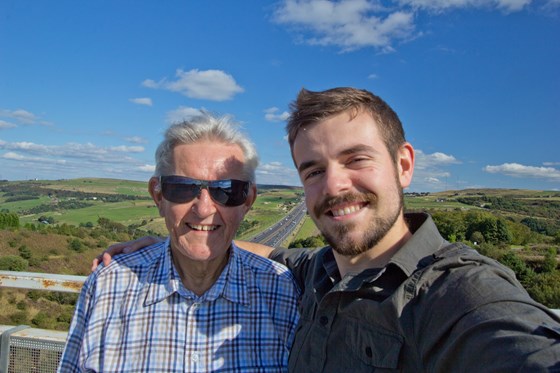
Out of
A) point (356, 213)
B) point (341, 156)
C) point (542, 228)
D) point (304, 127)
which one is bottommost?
point (542, 228)

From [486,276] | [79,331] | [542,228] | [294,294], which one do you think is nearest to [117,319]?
[79,331]

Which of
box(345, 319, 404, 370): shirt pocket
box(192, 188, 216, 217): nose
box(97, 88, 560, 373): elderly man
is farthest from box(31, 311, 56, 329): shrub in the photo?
box(345, 319, 404, 370): shirt pocket

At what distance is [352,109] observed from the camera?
2172 millimetres

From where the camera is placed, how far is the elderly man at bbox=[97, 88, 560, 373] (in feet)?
4.43

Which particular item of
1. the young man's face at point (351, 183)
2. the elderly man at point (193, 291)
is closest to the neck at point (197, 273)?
the elderly man at point (193, 291)

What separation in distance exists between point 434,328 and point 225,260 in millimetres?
1618

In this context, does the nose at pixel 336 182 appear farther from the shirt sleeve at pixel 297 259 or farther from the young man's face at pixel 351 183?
the shirt sleeve at pixel 297 259

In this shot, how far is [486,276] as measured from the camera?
4.95 feet

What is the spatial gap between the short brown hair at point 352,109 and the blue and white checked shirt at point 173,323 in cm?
114

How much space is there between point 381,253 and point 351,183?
1.27ft

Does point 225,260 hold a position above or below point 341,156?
below

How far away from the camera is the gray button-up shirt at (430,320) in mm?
1291

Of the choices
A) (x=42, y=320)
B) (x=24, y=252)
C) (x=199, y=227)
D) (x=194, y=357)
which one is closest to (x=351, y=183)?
(x=199, y=227)

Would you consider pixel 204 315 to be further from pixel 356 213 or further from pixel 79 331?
pixel 356 213
